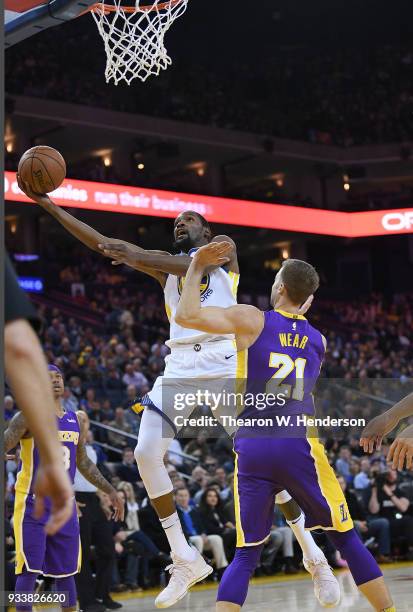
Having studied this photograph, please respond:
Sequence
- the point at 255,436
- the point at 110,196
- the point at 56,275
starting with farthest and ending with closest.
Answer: the point at 56,275 < the point at 110,196 < the point at 255,436

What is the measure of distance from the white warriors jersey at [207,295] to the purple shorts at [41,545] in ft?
4.68

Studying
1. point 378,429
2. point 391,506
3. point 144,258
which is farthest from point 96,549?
point 391,506

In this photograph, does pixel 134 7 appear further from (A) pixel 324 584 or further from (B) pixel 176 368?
(A) pixel 324 584

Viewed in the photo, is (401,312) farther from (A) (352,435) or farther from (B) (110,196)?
(A) (352,435)

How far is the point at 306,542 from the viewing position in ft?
19.1

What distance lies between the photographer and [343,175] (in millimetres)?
28531

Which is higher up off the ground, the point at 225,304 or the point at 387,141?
the point at 387,141

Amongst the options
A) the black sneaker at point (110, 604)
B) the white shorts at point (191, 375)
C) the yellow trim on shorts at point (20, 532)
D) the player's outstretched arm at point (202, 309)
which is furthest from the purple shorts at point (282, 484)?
the black sneaker at point (110, 604)

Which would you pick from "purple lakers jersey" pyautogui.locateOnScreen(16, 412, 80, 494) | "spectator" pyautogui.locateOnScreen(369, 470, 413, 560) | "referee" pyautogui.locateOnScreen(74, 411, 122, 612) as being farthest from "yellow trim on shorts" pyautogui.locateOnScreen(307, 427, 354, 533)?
"spectator" pyautogui.locateOnScreen(369, 470, 413, 560)

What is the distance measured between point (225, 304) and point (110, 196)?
15280 mm

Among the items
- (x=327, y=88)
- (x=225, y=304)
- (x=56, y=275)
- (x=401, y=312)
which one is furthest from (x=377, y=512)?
(x=327, y=88)

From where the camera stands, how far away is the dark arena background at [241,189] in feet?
50.8

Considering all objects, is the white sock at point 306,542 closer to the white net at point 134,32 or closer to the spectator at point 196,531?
the white net at point 134,32

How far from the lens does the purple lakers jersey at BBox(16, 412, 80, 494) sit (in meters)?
6.29
